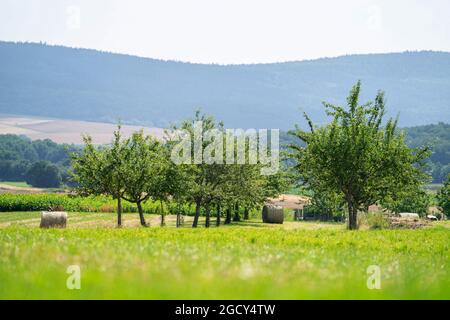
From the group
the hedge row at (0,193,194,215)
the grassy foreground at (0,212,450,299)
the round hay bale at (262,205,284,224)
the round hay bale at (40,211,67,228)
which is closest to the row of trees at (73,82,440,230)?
the round hay bale at (40,211,67,228)

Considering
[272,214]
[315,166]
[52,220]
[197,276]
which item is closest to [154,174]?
[52,220]

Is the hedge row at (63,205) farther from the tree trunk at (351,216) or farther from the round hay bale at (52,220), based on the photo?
the round hay bale at (52,220)

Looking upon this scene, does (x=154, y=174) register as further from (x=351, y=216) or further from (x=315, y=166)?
(x=351, y=216)

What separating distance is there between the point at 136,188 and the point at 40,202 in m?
39.7

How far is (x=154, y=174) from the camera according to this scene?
5000cm

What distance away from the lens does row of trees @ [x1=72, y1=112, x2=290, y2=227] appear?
4869 centimetres

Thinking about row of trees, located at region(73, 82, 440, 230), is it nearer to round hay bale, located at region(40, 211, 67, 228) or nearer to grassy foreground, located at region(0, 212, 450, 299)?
round hay bale, located at region(40, 211, 67, 228)

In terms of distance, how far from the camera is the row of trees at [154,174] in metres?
48.7

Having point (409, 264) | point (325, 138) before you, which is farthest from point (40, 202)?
point (409, 264)

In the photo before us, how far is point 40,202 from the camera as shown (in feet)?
280

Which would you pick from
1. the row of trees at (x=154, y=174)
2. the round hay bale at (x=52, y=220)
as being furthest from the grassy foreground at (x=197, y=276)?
the row of trees at (x=154, y=174)

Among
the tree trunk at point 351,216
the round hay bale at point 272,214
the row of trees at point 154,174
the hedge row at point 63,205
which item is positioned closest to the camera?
the tree trunk at point 351,216
